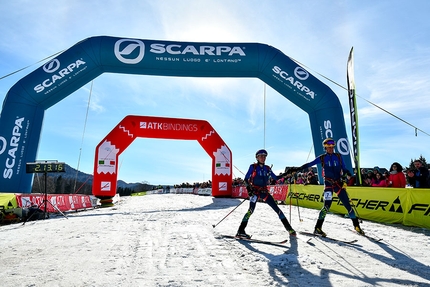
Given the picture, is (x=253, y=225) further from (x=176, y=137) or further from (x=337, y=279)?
(x=176, y=137)

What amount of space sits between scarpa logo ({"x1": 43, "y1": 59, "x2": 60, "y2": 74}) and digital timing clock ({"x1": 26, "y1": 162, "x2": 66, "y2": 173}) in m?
4.28

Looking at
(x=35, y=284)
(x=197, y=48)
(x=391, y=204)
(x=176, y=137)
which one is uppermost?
(x=197, y=48)

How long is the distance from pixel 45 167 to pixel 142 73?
549 centimetres

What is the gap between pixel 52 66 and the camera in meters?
11.7

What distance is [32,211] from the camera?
9297 mm

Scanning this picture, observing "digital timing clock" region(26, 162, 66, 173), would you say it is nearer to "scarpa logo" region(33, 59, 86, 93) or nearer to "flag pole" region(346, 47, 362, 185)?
"scarpa logo" region(33, 59, 86, 93)

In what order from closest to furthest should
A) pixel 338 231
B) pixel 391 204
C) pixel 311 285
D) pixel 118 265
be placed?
pixel 311 285 → pixel 118 265 → pixel 338 231 → pixel 391 204

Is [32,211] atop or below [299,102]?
below

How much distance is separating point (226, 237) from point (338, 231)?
2.52 metres

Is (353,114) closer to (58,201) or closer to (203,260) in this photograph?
(203,260)

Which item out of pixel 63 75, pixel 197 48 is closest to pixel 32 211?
pixel 63 75

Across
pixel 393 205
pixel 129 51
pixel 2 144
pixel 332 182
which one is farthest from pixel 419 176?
pixel 2 144

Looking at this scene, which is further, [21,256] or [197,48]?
[197,48]

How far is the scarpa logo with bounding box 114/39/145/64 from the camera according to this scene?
12102 millimetres
